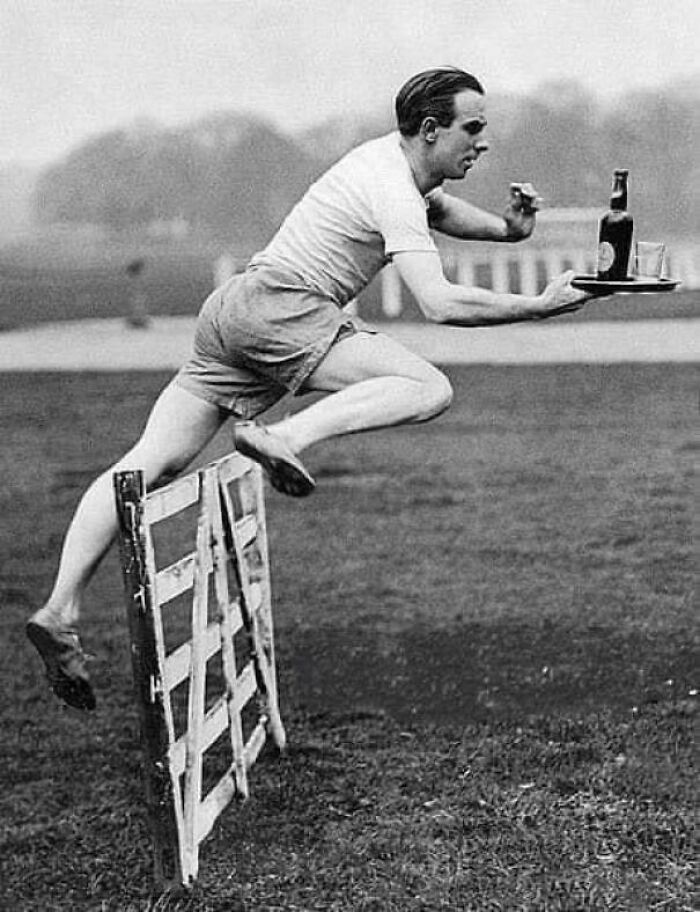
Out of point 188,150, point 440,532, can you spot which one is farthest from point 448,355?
point 440,532

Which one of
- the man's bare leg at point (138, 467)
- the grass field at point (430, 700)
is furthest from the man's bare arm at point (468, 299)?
the grass field at point (430, 700)

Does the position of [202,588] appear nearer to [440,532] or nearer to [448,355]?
[440,532]

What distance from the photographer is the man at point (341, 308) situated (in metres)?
4.41

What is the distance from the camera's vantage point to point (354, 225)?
4.55 metres

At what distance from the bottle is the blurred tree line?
12.9 metres

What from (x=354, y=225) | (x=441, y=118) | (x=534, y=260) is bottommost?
(x=534, y=260)

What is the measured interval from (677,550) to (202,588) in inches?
186

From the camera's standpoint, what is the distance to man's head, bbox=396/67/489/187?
4457 millimetres

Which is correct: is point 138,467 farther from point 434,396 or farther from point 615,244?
point 615,244

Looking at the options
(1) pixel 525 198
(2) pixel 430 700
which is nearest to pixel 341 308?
(1) pixel 525 198

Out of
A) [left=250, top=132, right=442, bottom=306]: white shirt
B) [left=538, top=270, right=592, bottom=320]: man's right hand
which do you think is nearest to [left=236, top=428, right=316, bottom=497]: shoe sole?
[left=250, top=132, right=442, bottom=306]: white shirt

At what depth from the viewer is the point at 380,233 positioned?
4.52 metres

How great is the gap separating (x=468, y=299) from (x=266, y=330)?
0.56 metres

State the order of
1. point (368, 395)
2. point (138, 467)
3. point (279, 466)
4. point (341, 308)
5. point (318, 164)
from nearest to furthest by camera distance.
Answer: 1. point (279, 466)
2. point (368, 395)
3. point (341, 308)
4. point (138, 467)
5. point (318, 164)
